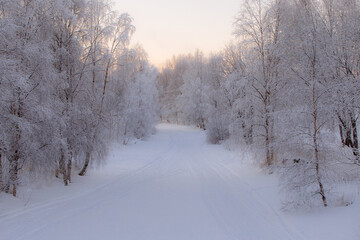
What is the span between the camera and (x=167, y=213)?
6.91 metres

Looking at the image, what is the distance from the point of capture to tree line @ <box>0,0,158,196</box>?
7.14 metres

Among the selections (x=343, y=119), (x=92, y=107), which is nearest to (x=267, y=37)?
(x=343, y=119)

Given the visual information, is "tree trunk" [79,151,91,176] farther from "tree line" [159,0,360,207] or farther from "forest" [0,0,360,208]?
"tree line" [159,0,360,207]

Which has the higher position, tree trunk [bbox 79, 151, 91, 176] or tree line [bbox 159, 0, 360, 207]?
tree line [bbox 159, 0, 360, 207]

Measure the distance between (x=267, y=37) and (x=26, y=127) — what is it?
10.7 m

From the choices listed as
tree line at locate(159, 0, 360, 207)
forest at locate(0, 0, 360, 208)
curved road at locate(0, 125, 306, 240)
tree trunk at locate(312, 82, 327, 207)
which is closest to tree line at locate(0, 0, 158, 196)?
forest at locate(0, 0, 360, 208)

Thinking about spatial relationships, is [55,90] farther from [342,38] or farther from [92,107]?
[342,38]

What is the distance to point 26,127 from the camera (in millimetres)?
6891

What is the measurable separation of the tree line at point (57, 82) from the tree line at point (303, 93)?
6.51m

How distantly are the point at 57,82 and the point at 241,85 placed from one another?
885cm

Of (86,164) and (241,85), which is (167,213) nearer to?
(86,164)

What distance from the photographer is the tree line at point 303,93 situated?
20.8 ft

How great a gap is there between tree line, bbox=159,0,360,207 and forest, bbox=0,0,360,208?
4 cm

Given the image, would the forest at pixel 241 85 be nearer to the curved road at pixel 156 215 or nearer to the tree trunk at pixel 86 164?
the tree trunk at pixel 86 164
